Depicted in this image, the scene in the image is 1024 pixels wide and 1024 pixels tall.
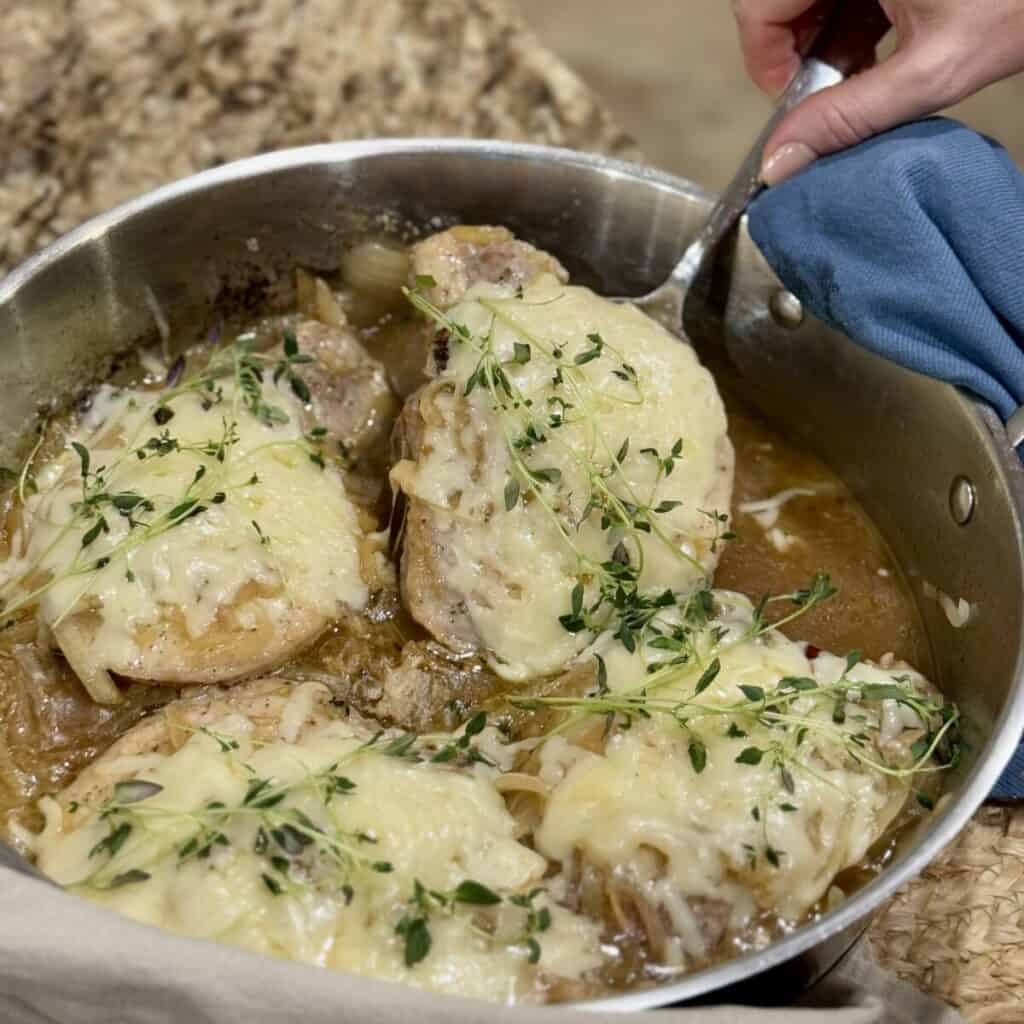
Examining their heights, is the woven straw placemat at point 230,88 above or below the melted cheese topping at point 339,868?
above

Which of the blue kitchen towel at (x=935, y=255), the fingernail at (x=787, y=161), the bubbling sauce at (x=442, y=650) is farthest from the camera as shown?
the fingernail at (x=787, y=161)

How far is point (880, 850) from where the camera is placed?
1.74 meters

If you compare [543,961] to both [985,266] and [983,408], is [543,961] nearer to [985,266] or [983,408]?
[983,408]

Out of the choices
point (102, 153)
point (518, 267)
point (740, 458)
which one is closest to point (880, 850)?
point (740, 458)

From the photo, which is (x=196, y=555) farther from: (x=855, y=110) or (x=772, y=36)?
(x=772, y=36)

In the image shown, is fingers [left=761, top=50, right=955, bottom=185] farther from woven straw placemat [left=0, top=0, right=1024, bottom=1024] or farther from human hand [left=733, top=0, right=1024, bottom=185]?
woven straw placemat [left=0, top=0, right=1024, bottom=1024]

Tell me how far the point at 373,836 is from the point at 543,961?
25 centimetres

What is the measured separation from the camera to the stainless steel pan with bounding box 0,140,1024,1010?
2.05m

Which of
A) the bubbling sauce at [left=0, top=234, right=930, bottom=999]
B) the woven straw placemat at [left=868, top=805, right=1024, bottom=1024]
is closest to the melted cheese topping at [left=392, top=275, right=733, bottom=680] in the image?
the bubbling sauce at [left=0, top=234, right=930, bottom=999]

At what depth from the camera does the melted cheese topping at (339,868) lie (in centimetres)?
145

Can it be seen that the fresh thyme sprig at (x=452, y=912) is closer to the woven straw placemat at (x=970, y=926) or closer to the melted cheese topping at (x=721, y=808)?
the melted cheese topping at (x=721, y=808)

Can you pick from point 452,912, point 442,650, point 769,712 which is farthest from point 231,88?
point 452,912

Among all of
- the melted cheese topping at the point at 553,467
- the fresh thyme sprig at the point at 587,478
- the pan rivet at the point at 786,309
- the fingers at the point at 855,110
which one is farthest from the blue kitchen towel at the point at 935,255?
the fresh thyme sprig at the point at 587,478

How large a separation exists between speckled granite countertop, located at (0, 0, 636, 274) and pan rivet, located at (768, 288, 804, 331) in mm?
888
